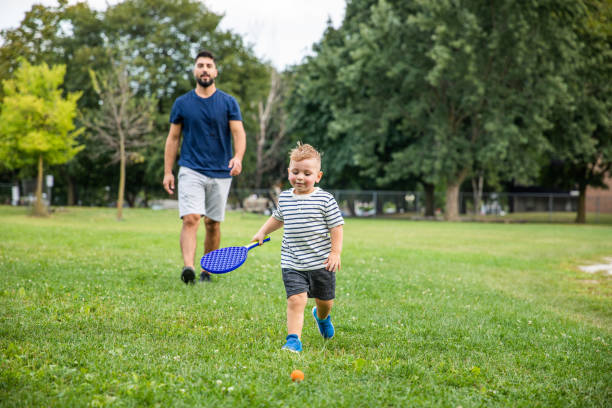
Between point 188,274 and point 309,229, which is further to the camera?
point 188,274

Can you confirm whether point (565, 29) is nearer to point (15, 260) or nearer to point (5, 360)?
point (15, 260)

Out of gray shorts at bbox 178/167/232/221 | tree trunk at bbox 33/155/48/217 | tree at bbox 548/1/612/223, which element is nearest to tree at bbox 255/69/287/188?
tree at bbox 548/1/612/223

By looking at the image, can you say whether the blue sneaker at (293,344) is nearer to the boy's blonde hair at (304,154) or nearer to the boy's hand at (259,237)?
the boy's hand at (259,237)

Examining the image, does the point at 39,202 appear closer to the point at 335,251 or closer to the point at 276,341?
the point at 276,341

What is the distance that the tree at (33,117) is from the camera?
2414 centimetres

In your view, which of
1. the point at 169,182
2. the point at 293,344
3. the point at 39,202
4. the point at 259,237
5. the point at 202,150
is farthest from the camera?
the point at 39,202

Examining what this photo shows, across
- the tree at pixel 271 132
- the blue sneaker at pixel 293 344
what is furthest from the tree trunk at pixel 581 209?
the blue sneaker at pixel 293 344

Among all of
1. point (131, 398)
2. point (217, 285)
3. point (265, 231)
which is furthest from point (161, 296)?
point (131, 398)

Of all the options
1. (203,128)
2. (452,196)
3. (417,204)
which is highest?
(203,128)

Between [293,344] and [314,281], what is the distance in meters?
0.56

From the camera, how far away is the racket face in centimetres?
449

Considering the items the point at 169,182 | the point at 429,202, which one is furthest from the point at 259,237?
the point at 429,202

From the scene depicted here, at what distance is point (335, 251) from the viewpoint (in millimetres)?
4320

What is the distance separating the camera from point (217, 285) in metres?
6.92
